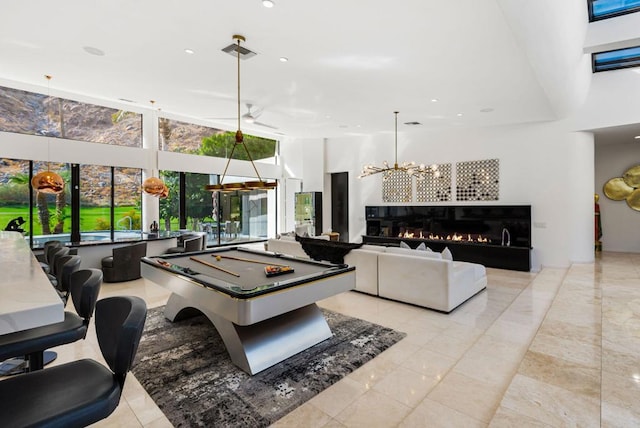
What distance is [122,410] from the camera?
2500 mm

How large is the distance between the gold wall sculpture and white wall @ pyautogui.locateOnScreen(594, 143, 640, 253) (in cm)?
12

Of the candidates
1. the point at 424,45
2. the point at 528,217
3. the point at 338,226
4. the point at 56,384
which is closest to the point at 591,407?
the point at 56,384

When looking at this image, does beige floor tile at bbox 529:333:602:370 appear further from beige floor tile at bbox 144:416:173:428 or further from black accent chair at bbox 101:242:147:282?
black accent chair at bbox 101:242:147:282

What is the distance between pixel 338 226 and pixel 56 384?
10123 mm

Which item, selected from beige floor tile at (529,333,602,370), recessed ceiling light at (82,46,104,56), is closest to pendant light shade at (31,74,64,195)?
recessed ceiling light at (82,46,104,56)

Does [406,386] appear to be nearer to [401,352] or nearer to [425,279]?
[401,352]

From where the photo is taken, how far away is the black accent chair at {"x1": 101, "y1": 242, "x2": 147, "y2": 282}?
20.0 ft

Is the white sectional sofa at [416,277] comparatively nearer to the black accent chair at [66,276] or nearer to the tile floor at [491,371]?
the tile floor at [491,371]

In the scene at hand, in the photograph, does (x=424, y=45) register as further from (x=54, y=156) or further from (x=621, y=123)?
(x=54, y=156)

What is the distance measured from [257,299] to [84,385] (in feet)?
4.22

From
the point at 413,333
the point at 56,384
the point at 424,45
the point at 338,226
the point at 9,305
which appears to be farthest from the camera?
the point at 338,226

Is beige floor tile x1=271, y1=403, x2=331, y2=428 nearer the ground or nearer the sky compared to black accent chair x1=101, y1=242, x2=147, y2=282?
nearer the ground

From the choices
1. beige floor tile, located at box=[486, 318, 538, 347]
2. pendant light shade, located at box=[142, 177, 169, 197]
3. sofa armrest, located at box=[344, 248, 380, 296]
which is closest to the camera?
beige floor tile, located at box=[486, 318, 538, 347]

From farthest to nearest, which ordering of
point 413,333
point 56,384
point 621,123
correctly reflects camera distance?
point 621,123 < point 413,333 < point 56,384
